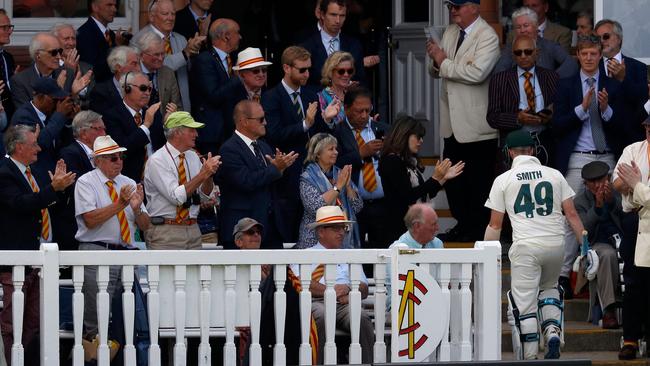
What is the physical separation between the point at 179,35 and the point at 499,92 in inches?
115

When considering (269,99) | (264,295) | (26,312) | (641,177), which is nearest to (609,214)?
(641,177)

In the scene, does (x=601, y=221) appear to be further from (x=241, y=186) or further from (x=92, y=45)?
(x=92, y=45)

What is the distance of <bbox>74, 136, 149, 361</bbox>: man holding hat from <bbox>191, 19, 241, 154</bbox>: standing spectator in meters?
2.17

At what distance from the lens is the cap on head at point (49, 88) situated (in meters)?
14.9

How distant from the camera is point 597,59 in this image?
1608 centimetres

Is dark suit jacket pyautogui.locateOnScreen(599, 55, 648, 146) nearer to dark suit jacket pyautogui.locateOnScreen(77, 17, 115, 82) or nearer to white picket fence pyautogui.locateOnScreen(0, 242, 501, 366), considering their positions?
white picket fence pyautogui.locateOnScreen(0, 242, 501, 366)

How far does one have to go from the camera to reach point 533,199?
14234 millimetres

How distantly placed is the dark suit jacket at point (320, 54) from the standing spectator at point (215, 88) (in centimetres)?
76

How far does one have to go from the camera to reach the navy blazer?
16.1m

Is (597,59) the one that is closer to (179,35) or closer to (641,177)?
(641,177)

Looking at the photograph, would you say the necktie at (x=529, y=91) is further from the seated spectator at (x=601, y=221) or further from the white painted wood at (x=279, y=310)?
the white painted wood at (x=279, y=310)

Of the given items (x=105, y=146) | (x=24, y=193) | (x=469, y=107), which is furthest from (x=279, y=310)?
(x=469, y=107)

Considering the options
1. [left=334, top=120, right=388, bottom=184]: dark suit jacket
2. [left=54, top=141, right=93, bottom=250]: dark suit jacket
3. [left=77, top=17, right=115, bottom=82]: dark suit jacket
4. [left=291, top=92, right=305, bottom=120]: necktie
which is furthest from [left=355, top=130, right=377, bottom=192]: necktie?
[left=54, top=141, right=93, bottom=250]: dark suit jacket

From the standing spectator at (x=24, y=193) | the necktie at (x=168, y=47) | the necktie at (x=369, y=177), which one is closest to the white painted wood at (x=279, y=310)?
the standing spectator at (x=24, y=193)
